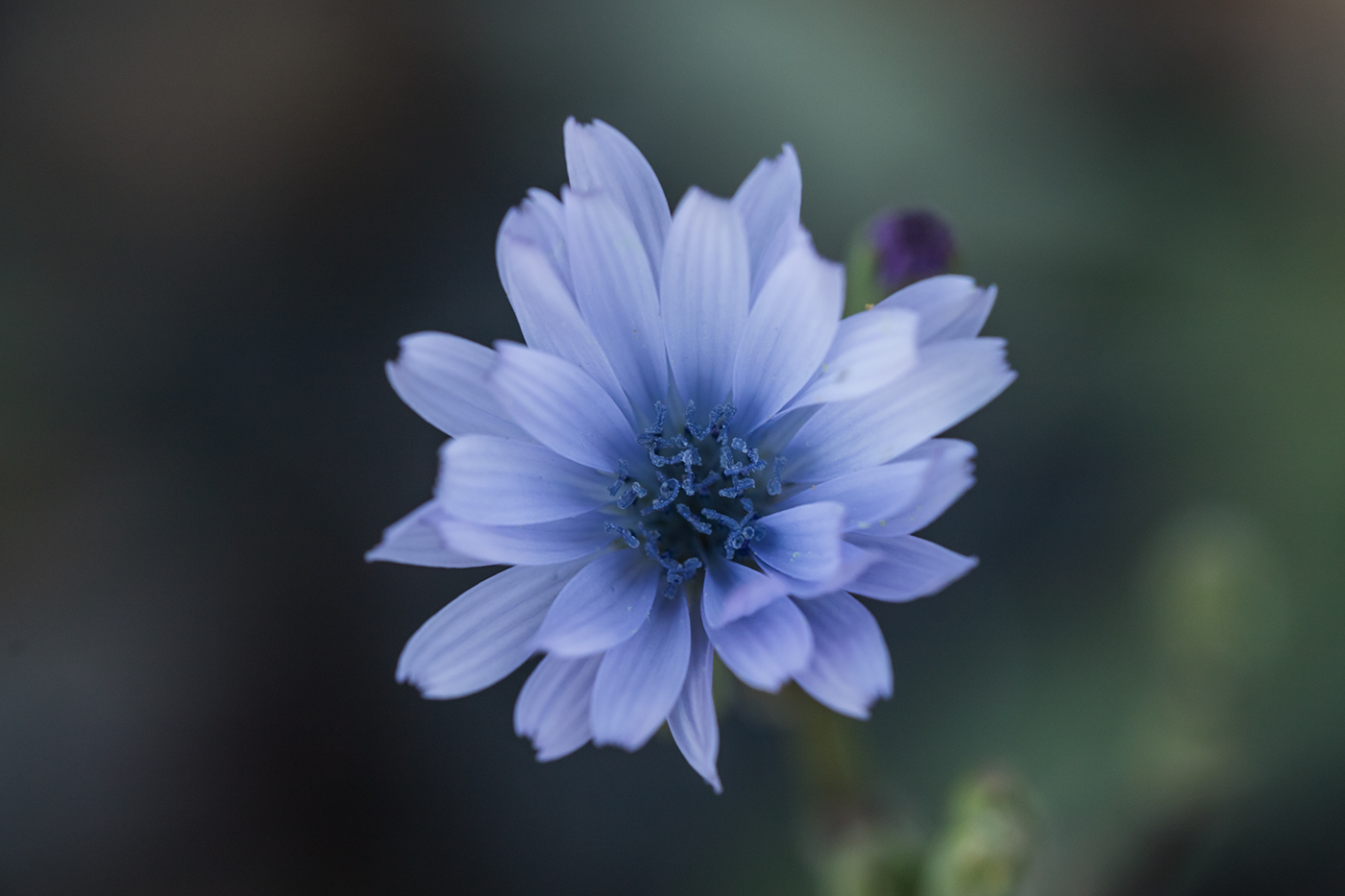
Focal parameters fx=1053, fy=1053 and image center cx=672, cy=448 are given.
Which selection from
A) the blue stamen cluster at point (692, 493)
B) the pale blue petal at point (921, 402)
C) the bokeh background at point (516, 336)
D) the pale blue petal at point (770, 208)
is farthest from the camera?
the bokeh background at point (516, 336)

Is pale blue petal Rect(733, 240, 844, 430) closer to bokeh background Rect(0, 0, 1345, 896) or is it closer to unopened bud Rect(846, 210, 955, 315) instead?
unopened bud Rect(846, 210, 955, 315)

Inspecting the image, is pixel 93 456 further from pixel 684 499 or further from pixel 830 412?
pixel 830 412

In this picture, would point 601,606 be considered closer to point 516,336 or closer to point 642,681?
point 642,681

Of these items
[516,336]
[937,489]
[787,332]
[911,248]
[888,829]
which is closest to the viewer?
[937,489]

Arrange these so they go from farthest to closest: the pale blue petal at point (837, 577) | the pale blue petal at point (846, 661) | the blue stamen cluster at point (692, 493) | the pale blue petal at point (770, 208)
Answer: the blue stamen cluster at point (692, 493) → the pale blue petal at point (770, 208) → the pale blue petal at point (846, 661) → the pale blue petal at point (837, 577)

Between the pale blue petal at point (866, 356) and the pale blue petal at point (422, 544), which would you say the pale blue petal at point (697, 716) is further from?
the pale blue petal at point (866, 356)

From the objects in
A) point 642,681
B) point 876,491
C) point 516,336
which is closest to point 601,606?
point 642,681

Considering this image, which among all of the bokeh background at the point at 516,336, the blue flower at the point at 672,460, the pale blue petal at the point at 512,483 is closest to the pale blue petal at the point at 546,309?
the blue flower at the point at 672,460
